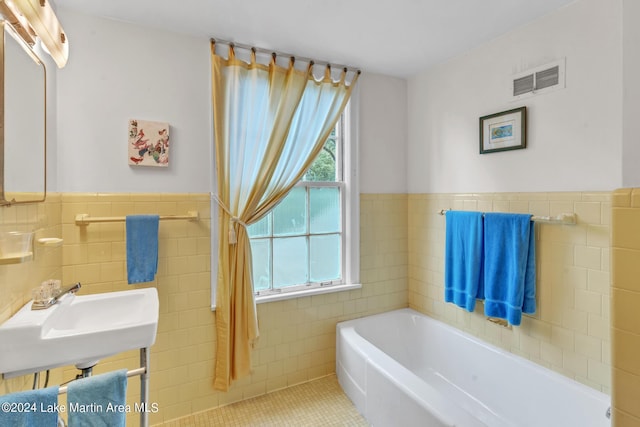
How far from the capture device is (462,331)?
2.42 m

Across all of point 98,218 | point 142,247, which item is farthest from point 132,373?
point 98,218

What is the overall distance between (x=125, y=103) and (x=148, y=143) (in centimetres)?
26

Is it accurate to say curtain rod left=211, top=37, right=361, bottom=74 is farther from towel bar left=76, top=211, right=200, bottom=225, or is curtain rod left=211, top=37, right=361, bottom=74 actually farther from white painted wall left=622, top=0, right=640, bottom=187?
white painted wall left=622, top=0, right=640, bottom=187

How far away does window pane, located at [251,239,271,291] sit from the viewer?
2381 millimetres

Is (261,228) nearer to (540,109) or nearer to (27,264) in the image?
(27,264)

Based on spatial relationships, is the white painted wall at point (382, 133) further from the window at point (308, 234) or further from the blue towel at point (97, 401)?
the blue towel at point (97, 401)

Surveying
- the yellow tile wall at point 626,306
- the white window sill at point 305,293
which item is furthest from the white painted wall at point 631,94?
the white window sill at point 305,293

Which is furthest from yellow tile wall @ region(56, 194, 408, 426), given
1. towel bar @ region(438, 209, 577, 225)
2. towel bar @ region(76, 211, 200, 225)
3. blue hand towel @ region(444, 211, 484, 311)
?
towel bar @ region(438, 209, 577, 225)

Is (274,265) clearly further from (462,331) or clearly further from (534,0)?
(534,0)

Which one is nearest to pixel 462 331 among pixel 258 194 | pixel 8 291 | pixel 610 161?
pixel 610 161

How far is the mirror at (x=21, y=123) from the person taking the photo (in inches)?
44.7

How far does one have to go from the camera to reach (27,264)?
135cm

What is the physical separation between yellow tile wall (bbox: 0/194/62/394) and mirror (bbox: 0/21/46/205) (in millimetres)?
61

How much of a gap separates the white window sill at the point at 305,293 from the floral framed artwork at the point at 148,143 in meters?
1.03
